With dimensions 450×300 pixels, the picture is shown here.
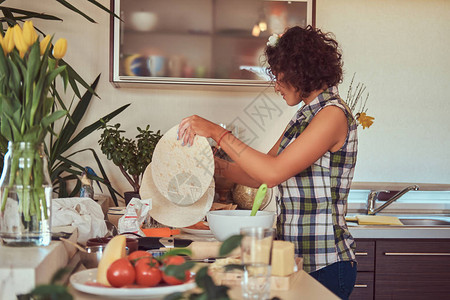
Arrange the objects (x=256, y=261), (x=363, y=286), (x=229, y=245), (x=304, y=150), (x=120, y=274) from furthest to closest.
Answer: (x=363, y=286), (x=304, y=150), (x=120, y=274), (x=256, y=261), (x=229, y=245)

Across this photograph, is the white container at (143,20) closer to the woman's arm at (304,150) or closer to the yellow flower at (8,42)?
the woman's arm at (304,150)

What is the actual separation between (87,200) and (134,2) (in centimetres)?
127

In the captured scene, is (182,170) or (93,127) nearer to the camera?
(182,170)

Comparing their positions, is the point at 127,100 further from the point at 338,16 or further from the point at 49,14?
the point at 338,16

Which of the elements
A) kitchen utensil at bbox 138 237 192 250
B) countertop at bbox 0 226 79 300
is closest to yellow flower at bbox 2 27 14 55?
countertop at bbox 0 226 79 300

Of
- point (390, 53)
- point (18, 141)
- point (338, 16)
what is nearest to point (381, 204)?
Result: point (390, 53)

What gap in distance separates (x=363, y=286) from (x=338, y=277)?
105cm

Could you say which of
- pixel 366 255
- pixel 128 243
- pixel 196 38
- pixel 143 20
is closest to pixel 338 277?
pixel 128 243

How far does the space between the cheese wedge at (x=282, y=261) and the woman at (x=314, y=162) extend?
17.8 inches

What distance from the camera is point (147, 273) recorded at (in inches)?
41.4

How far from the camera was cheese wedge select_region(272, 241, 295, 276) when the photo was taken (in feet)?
3.84

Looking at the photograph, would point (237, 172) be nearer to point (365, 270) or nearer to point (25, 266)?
point (365, 270)

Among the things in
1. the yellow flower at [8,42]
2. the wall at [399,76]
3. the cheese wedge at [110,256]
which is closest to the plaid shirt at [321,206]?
the cheese wedge at [110,256]

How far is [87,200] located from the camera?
1.77 metres
